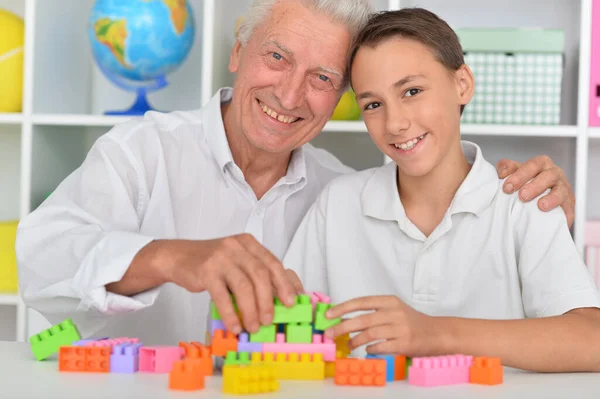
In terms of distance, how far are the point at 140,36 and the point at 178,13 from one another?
0.13 metres

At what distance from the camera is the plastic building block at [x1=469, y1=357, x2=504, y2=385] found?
0.96m

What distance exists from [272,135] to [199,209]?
23 centimetres

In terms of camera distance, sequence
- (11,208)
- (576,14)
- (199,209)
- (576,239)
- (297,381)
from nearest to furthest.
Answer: (297,381) → (199,209) → (576,239) → (576,14) → (11,208)

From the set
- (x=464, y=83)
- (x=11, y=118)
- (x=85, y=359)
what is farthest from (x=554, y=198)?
(x=11, y=118)

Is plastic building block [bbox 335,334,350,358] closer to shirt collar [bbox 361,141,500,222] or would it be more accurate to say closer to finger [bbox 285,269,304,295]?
finger [bbox 285,269,304,295]

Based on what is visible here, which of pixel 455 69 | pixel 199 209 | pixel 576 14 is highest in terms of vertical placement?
pixel 576 14

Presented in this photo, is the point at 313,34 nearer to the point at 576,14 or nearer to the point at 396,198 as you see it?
the point at 396,198

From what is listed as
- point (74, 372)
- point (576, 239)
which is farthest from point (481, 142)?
point (74, 372)

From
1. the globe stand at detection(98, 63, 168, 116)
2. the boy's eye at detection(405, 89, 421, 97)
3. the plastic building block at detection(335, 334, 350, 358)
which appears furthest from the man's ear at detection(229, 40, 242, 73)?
the plastic building block at detection(335, 334, 350, 358)

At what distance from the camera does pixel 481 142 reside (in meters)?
2.53

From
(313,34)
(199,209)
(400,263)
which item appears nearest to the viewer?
(400,263)

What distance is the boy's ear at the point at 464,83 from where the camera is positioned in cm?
161

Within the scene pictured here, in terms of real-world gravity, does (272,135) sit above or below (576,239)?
above

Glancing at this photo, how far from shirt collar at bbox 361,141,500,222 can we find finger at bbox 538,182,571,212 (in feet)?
0.30
